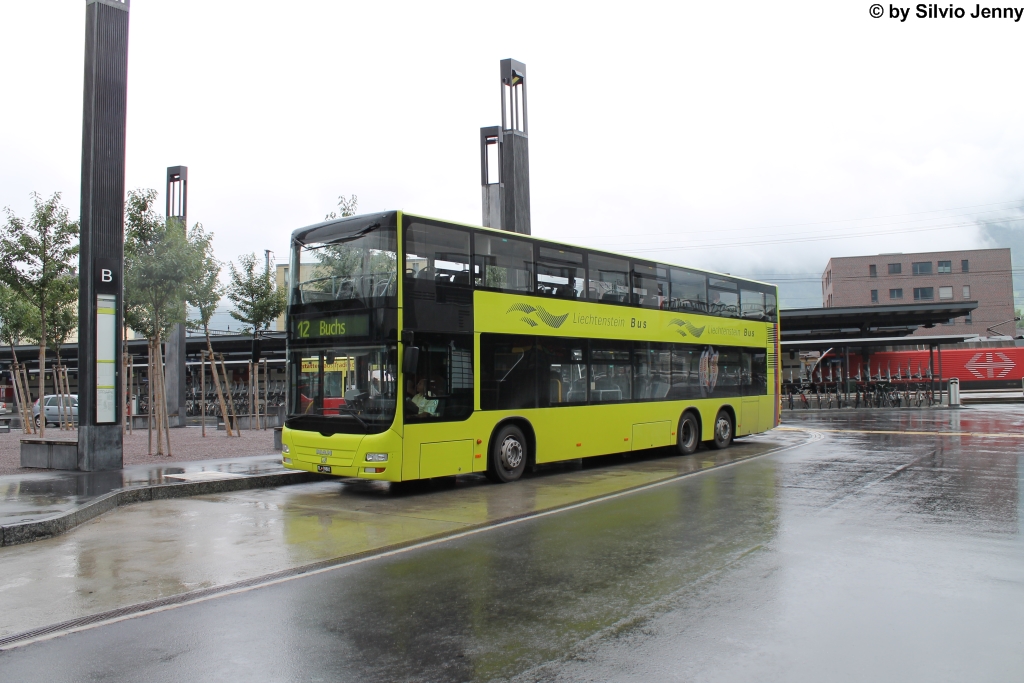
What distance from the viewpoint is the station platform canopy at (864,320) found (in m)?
40.1

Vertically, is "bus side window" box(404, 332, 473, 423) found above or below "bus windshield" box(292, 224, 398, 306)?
below

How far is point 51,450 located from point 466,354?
26.3 ft

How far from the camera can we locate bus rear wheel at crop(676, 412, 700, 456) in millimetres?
16750

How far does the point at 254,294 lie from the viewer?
2456 centimetres

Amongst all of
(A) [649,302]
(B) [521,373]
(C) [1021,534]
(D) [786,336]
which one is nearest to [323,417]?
(B) [521,373]

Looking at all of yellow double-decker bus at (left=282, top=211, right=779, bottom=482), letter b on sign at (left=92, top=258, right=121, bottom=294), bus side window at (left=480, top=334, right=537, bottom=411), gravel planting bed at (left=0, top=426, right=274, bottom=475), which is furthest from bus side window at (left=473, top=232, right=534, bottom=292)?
gravel planting bed at (left=0, top=426, right=274, bottom=475)

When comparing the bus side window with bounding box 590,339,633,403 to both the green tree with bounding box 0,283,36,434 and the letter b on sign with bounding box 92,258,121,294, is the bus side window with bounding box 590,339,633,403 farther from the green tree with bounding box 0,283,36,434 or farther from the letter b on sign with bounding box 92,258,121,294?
the green tree with bounding box 0,283,36,434

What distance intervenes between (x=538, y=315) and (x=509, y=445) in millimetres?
2271

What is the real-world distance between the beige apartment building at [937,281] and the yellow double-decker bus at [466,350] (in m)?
73.3

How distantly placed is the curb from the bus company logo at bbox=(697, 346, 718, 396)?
8479 millimetres

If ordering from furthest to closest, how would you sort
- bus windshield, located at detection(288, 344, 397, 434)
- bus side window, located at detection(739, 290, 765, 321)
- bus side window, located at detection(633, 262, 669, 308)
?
1. bus side window, located at detection(739, 290, 765, 321)
2. bus side window, located at detection(633, 262, 669, 308)
3. bus windshield, located at detection(288, 344, 397, 434)

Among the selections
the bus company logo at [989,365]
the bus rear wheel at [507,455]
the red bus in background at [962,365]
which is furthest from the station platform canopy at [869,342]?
the bus rear wheel at [507,455]

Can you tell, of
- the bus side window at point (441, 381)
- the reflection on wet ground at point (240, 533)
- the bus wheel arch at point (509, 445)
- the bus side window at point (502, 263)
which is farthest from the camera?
the bus wheel arch at point (509, 445)

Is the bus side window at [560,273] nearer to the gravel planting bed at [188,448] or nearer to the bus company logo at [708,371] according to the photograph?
the bus company logo at [708,371]
